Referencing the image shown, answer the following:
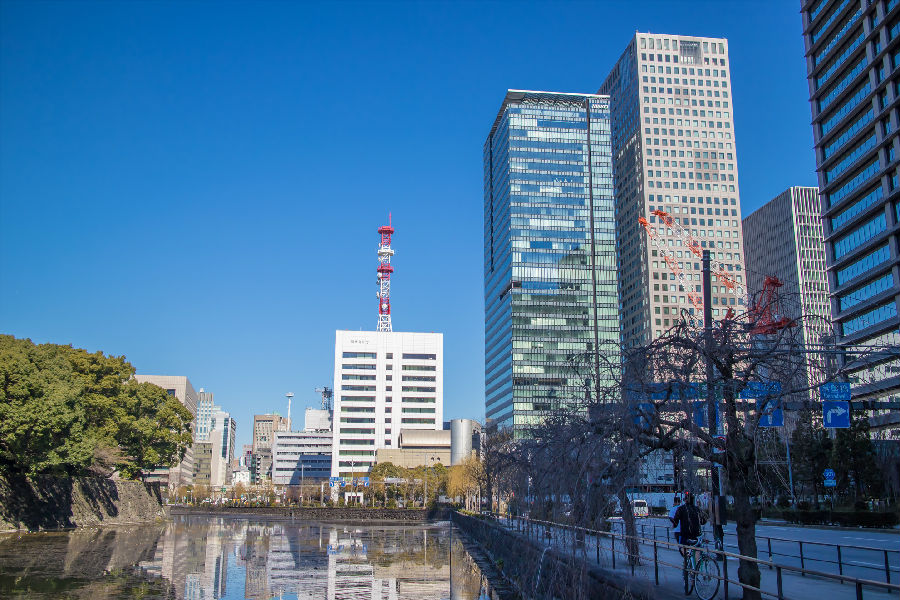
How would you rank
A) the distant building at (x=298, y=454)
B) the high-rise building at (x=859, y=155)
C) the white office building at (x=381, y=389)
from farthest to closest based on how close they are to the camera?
1. the distant building at (x=298, y=454)
2. the white office building at (x=381, y=389)
3. the high-rise building at (x=859, y=155)

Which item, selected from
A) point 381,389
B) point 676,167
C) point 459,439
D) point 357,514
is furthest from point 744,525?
point 676,167

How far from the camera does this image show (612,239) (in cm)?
14700

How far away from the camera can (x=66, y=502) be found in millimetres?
51000

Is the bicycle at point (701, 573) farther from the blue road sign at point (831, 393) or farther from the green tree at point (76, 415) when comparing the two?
the green tree at point (76, 415)

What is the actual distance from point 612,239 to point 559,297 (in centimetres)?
1728

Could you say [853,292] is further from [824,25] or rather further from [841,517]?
[841,517]

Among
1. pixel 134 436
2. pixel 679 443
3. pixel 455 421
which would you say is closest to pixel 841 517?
pixel 679 443

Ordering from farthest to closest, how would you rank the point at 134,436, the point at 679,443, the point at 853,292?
the point at 853,292, the point at 134,436, the point at 679,443

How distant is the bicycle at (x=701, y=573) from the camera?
12734 millimetres

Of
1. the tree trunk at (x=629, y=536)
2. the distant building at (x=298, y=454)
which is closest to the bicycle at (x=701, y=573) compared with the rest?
the tree trunk at (x=629, y=536)

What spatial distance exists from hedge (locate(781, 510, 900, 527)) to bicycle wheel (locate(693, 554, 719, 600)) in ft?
104

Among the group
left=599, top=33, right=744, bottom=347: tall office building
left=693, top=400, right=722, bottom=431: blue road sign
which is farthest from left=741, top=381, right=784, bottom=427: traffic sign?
left=599, top=33, right=744, bottom=347: tall office building

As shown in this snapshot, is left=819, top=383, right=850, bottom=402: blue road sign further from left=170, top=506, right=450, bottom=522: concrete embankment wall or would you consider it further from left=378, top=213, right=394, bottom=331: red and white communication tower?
left=378, top=213, right=394, bottom=331: red and white communication tower

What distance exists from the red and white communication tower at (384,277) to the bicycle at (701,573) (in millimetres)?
139408
